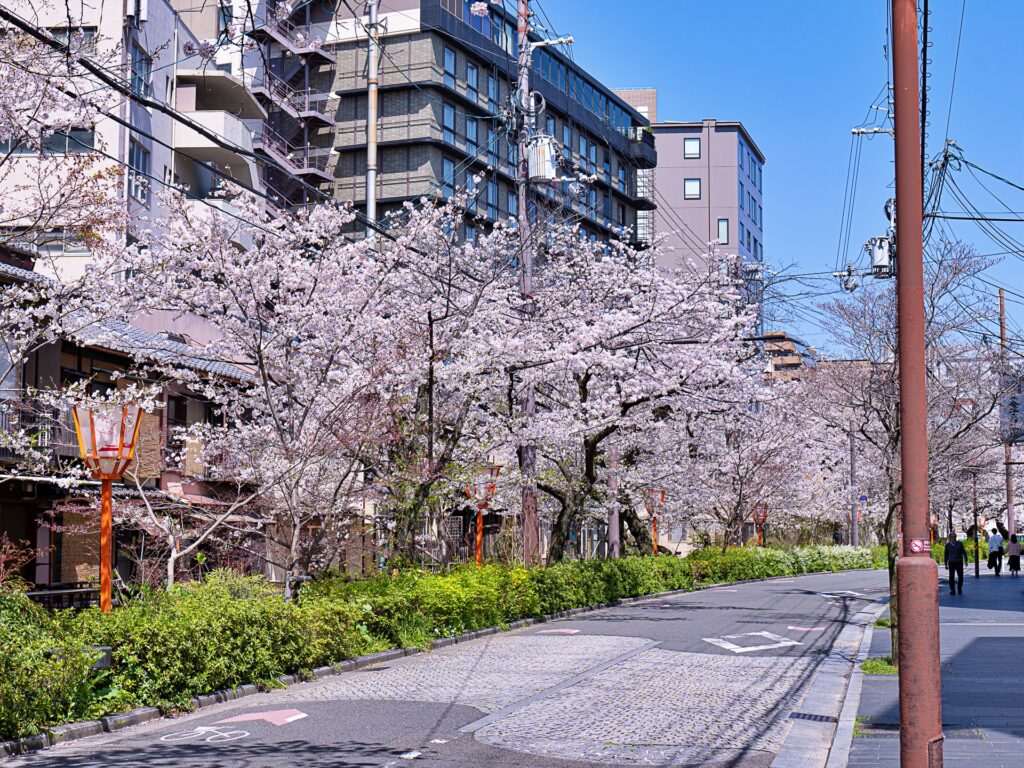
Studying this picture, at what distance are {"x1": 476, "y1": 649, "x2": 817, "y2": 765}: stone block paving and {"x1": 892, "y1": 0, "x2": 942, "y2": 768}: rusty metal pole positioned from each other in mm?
3642

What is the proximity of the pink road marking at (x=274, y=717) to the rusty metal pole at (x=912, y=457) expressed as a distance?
6860 mm

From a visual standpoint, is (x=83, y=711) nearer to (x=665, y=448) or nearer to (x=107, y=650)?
(x=107, y=650)

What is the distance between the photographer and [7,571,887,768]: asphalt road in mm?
9664

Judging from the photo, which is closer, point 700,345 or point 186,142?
point 700,345

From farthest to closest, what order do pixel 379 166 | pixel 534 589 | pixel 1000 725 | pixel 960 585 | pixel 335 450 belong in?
pixel 379 166
pixel 960 585
pixel 534 589
pixel 335 450
pixel 1000 725

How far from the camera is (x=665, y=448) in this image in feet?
120

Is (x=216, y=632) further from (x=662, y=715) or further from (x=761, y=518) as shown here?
(x=761, y=518)

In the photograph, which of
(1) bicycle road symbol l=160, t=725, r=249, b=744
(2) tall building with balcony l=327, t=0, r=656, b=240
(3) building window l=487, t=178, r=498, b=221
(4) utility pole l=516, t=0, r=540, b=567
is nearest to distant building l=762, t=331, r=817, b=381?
(4) utility pole l=516, t=0, r=540, b=567

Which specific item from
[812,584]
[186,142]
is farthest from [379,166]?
[812,584]

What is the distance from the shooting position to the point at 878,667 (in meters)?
15.6

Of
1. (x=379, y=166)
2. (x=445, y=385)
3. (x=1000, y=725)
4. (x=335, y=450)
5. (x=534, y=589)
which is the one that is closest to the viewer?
(x=1000, y=725)

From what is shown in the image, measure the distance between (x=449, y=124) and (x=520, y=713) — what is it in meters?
43.8

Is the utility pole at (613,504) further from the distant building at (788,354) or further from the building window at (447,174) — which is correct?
the building window at (447,174)

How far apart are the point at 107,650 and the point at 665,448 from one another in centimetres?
Answer: 2644
